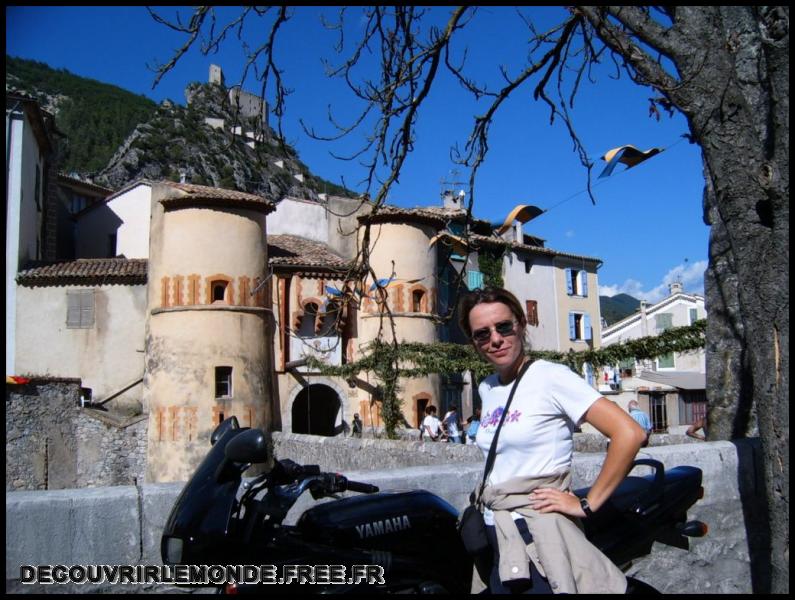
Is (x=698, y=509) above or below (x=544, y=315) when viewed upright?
below

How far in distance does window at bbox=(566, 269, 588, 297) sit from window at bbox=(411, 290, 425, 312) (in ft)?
41.8

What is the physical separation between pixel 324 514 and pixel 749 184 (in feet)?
7.89

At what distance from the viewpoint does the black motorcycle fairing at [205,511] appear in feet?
7.53

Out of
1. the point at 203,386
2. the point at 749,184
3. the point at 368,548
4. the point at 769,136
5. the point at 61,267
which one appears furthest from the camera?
the point at 61,267

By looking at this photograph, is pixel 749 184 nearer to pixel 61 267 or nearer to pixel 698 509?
pixel 698 509

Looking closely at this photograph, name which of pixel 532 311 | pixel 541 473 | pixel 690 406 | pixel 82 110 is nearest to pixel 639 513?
pixel 541 473

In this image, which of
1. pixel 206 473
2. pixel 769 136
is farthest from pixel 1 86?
pixel 769 136

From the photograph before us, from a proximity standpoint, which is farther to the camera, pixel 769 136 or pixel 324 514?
pixel 769 136

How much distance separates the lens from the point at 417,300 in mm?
25328

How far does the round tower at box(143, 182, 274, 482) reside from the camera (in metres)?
21.4

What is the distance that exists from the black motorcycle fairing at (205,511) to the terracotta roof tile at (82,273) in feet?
75.0

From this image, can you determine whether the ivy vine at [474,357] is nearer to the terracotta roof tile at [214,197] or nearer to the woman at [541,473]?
the terracotta roof tile at [214,197]

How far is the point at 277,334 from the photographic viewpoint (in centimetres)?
2405

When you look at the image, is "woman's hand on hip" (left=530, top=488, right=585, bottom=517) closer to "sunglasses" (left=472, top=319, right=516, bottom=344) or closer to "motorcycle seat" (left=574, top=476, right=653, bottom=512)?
"sunglasses" (left=472, top=319, right=516, bottom=344)
